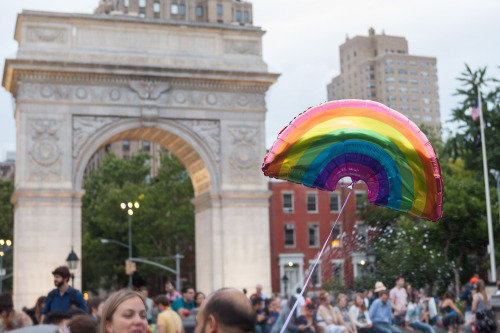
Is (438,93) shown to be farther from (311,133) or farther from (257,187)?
(311,133)

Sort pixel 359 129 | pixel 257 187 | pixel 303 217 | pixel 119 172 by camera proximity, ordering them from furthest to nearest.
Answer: pixel 119 172 < pixel 303 217 < pixel 257 187 < pixel 359 129

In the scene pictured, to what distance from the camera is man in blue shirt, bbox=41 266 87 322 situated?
11.1 metres

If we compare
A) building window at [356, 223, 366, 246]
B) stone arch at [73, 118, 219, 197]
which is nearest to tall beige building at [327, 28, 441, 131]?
building window at [356, 223, 366, 246]

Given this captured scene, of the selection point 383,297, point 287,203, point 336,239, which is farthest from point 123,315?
point 287,203

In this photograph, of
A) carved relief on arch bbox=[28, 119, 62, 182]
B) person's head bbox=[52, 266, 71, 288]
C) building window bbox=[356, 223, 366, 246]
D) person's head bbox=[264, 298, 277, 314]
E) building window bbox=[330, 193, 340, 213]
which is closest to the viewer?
person's head bbox=[52, 266, 71, 288]

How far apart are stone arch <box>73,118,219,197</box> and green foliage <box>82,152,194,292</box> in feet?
61.9

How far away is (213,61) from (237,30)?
189cm

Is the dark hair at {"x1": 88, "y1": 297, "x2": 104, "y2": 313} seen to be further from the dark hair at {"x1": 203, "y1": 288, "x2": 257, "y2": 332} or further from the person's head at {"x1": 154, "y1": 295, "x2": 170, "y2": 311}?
the dark hair at {"x1": 203, "y1": 288, "x2": 257, "y2": 332}

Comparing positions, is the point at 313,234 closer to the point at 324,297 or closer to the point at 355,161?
the point at 324,297

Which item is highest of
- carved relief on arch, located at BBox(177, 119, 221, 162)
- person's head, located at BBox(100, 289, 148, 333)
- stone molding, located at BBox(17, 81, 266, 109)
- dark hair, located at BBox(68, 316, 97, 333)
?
stone molding, located at BBox(17, 81, 266, 109)

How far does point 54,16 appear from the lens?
3459 cm

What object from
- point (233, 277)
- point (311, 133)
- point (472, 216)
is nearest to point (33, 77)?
point (233, 277)

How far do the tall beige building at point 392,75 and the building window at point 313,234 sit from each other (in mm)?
79306

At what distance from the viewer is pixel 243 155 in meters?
36.2
